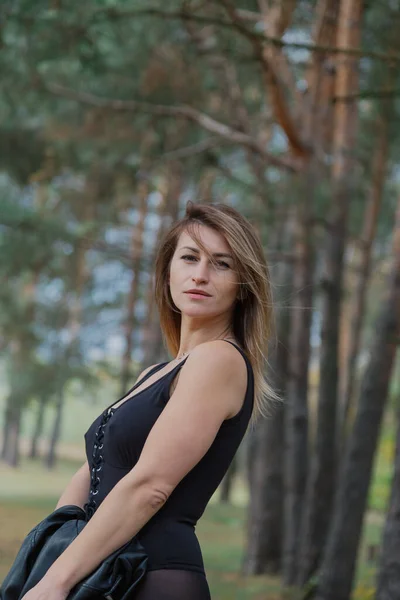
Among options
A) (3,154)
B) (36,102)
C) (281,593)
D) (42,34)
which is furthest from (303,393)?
(3,154)

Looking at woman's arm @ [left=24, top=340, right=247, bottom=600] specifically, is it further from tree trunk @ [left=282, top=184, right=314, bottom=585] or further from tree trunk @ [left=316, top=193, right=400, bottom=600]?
tree trunk @ [left=282, top=184, right=314, bottom=585]

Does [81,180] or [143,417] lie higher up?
[81,180]

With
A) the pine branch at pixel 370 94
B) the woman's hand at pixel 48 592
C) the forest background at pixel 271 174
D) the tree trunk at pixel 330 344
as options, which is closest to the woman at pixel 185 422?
the woman's hand at pixel 48 592

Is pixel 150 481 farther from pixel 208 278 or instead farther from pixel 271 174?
pixel 271 174

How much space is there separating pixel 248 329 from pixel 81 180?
739 inches

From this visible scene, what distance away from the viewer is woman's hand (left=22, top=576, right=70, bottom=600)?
6.16 feet

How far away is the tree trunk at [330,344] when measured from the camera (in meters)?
8.20

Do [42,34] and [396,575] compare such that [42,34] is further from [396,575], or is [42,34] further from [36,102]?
[396,575]

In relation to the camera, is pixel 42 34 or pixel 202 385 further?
pixel 42 34

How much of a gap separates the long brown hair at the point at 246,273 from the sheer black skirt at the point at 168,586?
0.49m

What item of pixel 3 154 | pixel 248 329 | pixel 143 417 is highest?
pixel 3 154

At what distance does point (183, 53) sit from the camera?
11.0 metres

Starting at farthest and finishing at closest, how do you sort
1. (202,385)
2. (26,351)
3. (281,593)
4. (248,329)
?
(26,351) < (281,593) < (248,329) < (202,385)

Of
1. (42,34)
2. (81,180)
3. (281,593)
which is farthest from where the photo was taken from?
(81,180)
